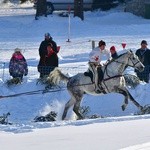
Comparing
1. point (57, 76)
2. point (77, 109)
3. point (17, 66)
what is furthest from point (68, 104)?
point (17, 66)

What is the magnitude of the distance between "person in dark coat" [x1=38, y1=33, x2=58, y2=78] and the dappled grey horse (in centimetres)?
178

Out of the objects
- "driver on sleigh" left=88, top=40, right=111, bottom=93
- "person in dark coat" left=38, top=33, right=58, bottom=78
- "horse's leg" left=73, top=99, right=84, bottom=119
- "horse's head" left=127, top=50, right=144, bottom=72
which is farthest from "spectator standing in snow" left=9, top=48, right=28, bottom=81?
"horse's head" left=127, top=50, right=144, bottom=72

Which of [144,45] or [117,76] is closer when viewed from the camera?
[117,76]

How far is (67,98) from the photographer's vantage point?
60.6 ft

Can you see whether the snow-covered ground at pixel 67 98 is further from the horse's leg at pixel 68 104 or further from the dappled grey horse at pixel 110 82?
the dappled grey horse at pixel 110 82

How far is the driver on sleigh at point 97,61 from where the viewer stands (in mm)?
16406

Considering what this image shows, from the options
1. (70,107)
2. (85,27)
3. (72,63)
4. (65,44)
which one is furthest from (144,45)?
(85,27)

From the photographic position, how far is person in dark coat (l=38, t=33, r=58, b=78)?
60.7 ft

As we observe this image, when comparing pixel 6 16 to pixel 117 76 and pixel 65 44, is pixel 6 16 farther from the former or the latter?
pixel 117 76

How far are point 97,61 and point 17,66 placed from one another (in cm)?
287

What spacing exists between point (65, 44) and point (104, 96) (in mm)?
8896

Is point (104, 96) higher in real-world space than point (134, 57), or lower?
lower

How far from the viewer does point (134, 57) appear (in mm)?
16578

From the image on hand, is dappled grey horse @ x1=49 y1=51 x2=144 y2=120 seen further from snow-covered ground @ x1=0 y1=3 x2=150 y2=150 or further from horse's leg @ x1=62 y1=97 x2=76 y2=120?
snow-covered ground @ x1=0 y1=3 x2=150 y2=150
